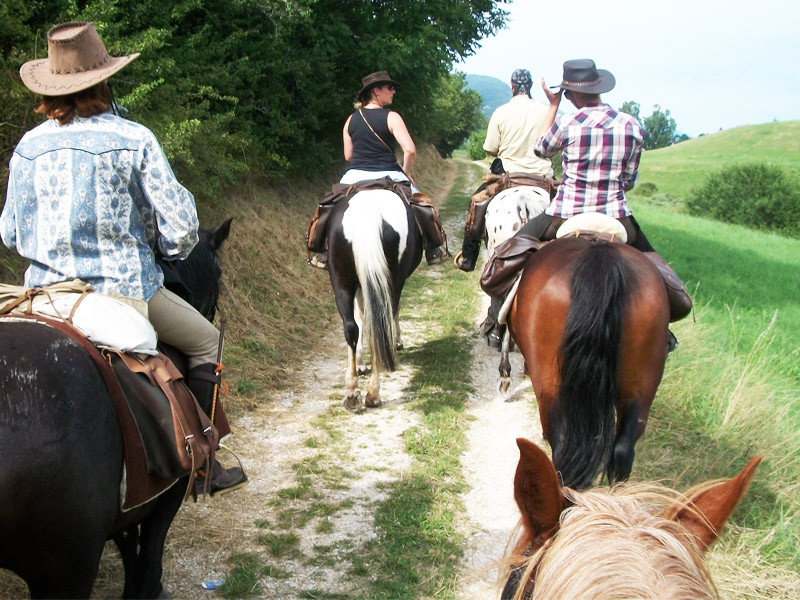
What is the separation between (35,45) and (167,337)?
4.32 metres

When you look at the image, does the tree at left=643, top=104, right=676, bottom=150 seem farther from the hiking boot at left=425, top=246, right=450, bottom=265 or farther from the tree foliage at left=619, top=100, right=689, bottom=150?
the hiking boot at left=425, top=246, right=450, bottom=265

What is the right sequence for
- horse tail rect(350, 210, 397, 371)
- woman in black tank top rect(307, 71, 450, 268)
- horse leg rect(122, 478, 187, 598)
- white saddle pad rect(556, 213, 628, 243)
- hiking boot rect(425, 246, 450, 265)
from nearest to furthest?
horse leg rect(122, 478, 187, 598) < white saddle pad rect(556, 213, 628, 243) < horse tail rect(350, 210, 397, 371) < woman in black tank top rect(307, 71, 450, 268) < hiking boot rect(425, 246, 450, 265)

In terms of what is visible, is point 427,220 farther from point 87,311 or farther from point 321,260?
point 87,311

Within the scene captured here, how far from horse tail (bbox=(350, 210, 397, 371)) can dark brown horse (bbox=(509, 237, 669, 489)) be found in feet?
7.45

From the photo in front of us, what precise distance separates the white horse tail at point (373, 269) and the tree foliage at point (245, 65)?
256 cm

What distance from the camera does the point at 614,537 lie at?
1.36m

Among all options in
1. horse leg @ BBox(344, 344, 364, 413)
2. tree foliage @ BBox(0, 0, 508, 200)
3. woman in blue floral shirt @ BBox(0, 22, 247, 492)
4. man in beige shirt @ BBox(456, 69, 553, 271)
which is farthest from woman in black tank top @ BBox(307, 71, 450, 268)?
woman in blue floral shirt @ BBox(0, 22, 247, 492)

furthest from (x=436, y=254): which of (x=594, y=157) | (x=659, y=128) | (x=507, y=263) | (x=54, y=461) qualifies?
(x=659, y=128)

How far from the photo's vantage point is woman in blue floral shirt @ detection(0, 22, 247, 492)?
8.00 feet

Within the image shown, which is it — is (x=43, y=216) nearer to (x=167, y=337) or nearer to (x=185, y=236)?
(x=185, y=236)

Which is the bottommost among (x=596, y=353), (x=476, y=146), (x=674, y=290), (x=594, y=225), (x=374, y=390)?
(x=374, y=390)

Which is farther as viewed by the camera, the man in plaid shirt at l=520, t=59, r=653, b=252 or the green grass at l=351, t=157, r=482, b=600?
the man in plaid shirt at l=520, t=59, r=653, b=252

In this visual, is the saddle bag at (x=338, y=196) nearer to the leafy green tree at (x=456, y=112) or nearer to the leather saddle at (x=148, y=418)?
the leather saddle at (x=148, y=418)

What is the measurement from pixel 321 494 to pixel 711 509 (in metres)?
3.43
